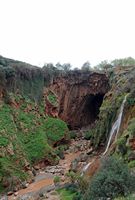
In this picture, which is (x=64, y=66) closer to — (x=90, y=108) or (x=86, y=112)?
(x=86, y=112)

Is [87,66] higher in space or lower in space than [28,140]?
higher

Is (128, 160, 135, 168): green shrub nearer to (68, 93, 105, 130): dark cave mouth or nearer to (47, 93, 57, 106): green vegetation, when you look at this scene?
(47, 93, 57, 106): green vegetation

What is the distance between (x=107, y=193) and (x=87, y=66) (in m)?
43.3

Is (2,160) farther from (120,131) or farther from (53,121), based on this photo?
(53,121)

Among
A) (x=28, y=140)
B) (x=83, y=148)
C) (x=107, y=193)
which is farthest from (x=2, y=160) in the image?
(x=107, y=193)

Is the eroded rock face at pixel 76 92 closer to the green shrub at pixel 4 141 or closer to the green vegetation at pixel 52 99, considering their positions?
the green vegetation at pixel 52 99

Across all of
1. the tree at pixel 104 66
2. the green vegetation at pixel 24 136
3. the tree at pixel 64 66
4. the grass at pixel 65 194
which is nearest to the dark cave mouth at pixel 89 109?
the tree at pixel 104 66

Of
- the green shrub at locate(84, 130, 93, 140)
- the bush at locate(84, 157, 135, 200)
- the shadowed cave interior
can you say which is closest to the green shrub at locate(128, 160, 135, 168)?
the bush at locate(84, 157, 135, 200)

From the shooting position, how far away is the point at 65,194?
23906 mm

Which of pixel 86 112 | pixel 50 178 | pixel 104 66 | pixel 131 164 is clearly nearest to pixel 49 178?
pixel 50 178

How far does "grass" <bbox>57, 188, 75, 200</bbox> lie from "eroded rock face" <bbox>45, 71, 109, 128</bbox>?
88.6ft

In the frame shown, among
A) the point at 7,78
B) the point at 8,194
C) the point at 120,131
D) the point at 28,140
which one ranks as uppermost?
the point at 7,78

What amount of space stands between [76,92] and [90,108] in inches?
195

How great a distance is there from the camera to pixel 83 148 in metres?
42.3
